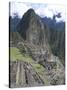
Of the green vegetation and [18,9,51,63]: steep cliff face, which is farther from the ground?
[18,9,51,63]: steep cliff face

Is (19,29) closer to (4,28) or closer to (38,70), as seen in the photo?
(4,28)

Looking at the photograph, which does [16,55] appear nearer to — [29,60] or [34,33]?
[29,60]

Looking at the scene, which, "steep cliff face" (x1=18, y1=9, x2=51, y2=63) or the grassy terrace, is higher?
"steep cliff face" (x1=18, y1=9, x2=51, y2=63)

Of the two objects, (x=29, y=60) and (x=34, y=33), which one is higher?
(x=34, y=33)

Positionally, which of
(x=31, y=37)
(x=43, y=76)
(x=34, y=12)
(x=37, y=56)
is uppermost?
(x=34, y=12)

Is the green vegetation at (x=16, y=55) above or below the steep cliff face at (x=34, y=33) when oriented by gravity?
below

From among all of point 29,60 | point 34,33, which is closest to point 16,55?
point 29,60

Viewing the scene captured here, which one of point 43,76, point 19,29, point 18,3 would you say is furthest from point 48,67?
point 18,3

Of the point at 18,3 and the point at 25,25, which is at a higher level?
the point at 18,3
